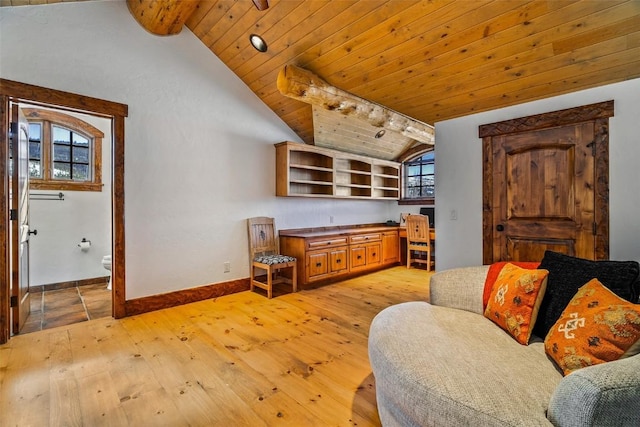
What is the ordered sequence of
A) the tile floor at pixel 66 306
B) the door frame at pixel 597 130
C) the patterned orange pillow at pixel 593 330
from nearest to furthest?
the patterned orange pillow at pixel 593 330, the door frame at pixel 597 130, the tile floor at pixel 66 306

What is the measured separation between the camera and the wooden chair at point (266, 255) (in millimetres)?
3916

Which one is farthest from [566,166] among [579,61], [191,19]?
[191,19]

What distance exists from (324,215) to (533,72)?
3.44m

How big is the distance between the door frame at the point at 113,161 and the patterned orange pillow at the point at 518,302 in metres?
3.39

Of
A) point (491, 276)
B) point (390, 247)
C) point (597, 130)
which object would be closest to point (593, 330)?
point (491, 276)

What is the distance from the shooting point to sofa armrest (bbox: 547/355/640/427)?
88 cm

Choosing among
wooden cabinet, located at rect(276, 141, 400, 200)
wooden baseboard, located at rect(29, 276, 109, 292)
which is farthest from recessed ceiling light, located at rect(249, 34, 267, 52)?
wooden baseboard, located at rect(29, 276, 109, 292)

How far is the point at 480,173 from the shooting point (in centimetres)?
334

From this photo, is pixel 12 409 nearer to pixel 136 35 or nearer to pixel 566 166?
pixel 136 35

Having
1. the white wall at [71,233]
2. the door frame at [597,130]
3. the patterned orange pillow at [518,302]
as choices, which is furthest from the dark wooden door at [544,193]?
the white wall at [71,233]

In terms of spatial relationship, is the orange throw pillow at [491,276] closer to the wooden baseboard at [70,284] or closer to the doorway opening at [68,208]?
the doorway opening at [68,208]

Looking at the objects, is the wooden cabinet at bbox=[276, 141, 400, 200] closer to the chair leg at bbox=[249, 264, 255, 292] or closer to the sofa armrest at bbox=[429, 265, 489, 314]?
the chair leg at bbox=[249, 264, 255, 292]

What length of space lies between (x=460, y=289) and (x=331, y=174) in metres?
3.32

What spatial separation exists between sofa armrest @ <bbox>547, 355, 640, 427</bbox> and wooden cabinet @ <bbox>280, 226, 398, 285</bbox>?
3392 mm
